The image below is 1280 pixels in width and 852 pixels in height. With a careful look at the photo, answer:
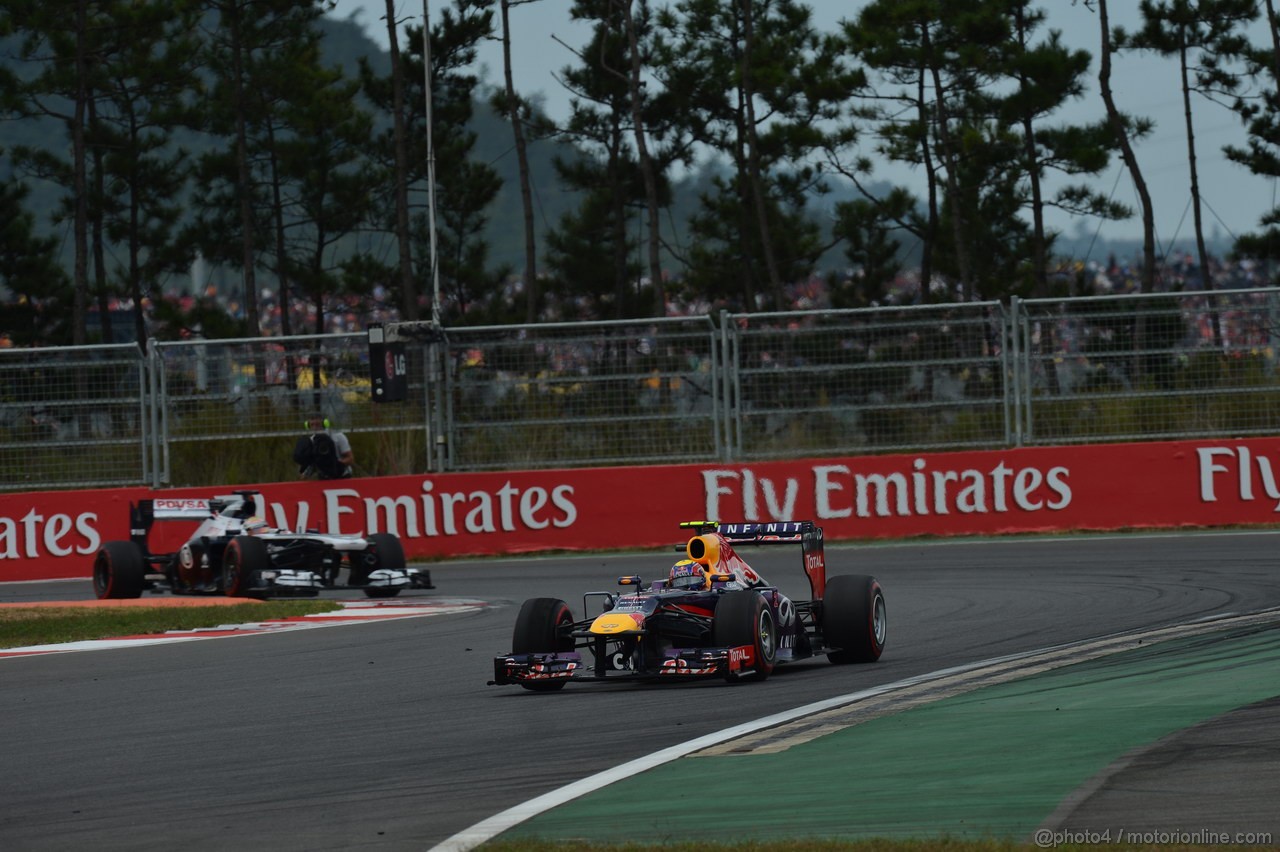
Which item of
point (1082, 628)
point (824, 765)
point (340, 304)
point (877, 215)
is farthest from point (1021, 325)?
point (340, 304)

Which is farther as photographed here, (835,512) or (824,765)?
(835,512)

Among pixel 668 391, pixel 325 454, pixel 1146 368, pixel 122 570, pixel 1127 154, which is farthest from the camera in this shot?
pixel 1127 154

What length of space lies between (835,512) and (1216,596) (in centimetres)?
834

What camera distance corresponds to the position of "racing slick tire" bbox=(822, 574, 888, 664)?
33.3 ft

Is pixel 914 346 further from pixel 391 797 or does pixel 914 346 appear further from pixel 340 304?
pixel 340 304

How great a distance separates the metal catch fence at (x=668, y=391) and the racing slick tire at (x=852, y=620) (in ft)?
32.5

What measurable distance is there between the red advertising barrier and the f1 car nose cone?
450 inches

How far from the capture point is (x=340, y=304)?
5100 centimetres

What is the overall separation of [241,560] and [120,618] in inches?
60.3

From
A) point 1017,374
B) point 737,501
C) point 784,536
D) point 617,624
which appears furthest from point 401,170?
point 617,624

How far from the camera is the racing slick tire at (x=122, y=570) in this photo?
17234 millimetres

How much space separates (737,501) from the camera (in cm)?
2097

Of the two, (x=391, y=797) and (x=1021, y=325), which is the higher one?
(x=1021, y=325)

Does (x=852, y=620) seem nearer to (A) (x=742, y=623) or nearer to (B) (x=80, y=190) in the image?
(A) (x=742, y=623)
